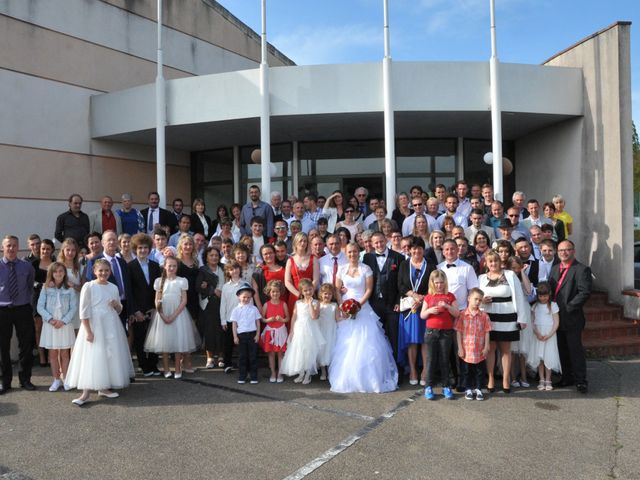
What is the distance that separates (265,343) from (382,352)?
1.48 m

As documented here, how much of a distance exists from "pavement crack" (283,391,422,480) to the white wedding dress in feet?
1.61

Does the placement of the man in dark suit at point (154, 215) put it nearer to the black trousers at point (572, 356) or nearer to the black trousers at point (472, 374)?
the black trousers at point (472, 374)

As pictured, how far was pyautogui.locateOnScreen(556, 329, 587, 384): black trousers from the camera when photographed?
5969 mm

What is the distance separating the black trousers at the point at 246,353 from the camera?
20.9 feet

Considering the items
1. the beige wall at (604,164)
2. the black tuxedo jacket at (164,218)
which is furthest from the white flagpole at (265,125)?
the beige wall at (604,164)

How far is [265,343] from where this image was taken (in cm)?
645

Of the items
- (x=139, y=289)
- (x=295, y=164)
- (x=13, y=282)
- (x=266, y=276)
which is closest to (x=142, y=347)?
(x=139, y=289)

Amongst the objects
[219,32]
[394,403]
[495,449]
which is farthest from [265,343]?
[219,32]

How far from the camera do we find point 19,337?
20.4 ft

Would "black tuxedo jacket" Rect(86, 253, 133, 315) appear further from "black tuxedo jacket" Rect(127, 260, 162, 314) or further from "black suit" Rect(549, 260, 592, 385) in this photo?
A: "black suit" Rect(549, 260, 592, 385)

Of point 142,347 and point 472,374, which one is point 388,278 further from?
point 142,347

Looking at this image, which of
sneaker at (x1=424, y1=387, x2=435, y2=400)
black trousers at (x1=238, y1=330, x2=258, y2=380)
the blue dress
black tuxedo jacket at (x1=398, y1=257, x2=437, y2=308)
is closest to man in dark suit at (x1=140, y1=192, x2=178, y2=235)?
black trousers at (x1=238, y1=330, x2=258, y2=380)

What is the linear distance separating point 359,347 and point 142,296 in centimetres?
288

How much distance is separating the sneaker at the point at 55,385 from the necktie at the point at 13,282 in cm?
109
